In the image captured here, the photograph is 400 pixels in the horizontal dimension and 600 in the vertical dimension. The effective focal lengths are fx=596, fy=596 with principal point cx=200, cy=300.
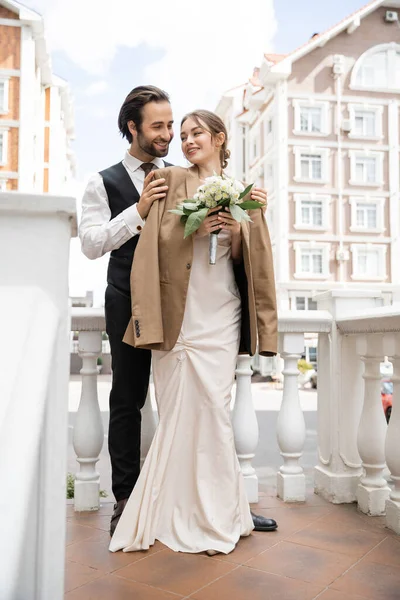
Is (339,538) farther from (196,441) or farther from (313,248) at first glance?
(313,248)

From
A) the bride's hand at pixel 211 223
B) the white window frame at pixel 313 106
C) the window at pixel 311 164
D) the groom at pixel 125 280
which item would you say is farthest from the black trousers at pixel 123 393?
the white window frame at pixel 313 106

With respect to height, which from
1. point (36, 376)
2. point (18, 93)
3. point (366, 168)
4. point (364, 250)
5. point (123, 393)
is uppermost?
point (18, 93)

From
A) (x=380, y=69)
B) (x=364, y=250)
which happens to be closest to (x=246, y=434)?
(x=364, y=250)

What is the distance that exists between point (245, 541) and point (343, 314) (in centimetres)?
137

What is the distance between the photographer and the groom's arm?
98.0 inches

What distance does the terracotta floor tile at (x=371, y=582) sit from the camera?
2.02 metres

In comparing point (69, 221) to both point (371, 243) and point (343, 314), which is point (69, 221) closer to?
point (343, 314)

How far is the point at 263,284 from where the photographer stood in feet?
8.54

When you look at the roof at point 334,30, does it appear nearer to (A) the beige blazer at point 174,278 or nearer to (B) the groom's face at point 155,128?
(B) the groom's face at point 155,128

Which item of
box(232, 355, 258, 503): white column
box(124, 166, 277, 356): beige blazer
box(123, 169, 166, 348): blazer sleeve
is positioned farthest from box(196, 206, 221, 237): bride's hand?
box(232, 355, 258, 503): white column

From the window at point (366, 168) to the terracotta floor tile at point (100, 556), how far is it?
78.1 feet

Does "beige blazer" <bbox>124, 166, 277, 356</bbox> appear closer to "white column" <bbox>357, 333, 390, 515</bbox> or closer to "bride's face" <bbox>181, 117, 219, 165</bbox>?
"bride's face" <bbox>181, 117, 219, 165</bbox>

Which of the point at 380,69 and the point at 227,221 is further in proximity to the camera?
the point at 380,69

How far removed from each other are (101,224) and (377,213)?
77.6 ft
